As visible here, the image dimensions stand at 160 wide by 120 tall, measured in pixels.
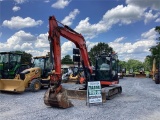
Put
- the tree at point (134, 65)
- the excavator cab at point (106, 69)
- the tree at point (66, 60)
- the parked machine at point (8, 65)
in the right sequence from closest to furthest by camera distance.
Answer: the excavator cab at point (106, 69) < the parked machine at point (8, 65) < the tree at point (66, 60) < the tree at point (134, 65)

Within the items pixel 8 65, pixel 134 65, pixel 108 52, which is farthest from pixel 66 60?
pixel 8 65

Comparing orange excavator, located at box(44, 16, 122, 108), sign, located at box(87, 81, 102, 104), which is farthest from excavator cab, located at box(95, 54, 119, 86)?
sign, located at box(87, 81, 102, 104)

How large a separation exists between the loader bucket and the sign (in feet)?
18.8

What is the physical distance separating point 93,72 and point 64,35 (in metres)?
3.65

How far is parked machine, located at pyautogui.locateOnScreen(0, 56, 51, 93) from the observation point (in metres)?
14.9

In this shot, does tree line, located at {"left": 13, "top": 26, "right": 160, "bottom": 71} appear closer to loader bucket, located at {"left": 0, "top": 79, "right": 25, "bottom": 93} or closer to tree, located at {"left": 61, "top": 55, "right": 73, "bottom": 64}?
tree, located at {"left": 61, "top": 55, "right": 73, "bottom": 64}

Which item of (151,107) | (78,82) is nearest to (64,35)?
(151,107)

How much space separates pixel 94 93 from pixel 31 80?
21.0 ft

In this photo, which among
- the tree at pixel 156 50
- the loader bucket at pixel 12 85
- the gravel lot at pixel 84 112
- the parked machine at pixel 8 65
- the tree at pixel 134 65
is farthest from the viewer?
the tree at pixel 134 65

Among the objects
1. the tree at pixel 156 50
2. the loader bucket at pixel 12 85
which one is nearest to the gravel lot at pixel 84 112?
the loader bucket at pixel 12 85

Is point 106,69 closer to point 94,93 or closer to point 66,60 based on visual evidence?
point 94,93

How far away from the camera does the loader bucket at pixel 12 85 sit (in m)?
14.7

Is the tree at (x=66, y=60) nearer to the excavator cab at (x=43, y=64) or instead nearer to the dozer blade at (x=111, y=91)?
the excavator cab at (x=43, y=64)

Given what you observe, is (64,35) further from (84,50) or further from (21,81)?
(21,81)
